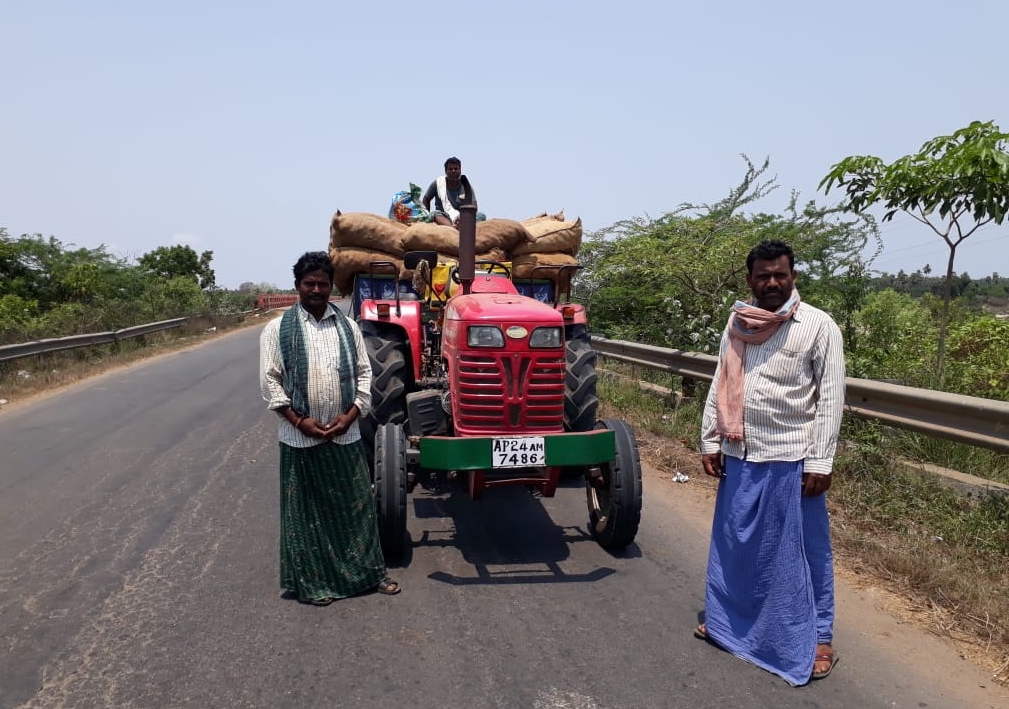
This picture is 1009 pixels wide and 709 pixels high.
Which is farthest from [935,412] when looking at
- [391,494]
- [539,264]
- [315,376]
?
[315,376]

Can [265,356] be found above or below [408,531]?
above

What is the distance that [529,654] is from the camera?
3529 mm

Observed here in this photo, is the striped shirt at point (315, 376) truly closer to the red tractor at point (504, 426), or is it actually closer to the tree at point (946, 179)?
the red tractor at point (504, 426)

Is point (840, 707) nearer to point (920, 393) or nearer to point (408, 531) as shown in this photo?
point (920, 393)

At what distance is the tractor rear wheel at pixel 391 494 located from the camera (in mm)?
4590

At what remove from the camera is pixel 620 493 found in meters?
4.75

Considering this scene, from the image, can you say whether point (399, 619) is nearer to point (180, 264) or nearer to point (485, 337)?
point (485, 337)

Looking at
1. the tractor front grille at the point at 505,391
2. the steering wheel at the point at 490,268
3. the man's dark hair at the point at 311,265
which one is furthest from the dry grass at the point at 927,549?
the man's dark hair at the point at 311,265

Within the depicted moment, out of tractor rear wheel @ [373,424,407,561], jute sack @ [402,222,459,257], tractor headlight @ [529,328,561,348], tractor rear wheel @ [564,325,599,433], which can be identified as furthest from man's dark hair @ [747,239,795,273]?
jute sack @ [402,222,459,257]

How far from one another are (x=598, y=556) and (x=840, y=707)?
1916mm

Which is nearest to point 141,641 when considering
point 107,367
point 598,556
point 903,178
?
point 598,556

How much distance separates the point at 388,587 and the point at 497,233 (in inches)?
164

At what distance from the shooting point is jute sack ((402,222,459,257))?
7496 millimetres

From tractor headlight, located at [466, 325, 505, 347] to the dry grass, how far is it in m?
2.54
